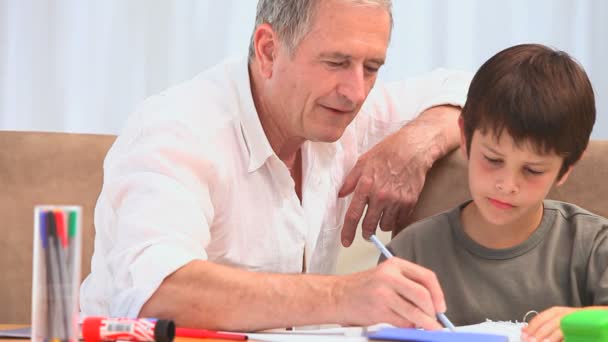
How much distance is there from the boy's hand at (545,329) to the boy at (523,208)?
0.86 ft

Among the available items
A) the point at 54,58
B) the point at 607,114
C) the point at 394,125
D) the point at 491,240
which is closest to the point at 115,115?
the point at 54,58

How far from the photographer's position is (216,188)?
156 centimetres

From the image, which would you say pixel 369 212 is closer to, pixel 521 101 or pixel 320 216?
pixel 320 216

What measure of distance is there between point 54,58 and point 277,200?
1693 mm

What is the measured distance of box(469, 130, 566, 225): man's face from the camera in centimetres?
146

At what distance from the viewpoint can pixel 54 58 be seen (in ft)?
10.2

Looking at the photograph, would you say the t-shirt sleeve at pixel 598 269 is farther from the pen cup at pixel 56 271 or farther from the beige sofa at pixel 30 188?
the beige sofa at pixel 30 188

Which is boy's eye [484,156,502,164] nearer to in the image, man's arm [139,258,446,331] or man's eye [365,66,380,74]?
man's eye [365,66,380,74]

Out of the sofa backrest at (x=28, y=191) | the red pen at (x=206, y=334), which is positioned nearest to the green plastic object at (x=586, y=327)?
the red pen at (x=206, y=334)

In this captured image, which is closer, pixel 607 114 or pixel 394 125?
pixel 394 125

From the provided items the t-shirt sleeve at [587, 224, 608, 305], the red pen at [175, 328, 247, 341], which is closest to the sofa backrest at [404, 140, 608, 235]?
the t-shirt sleeve at [587, 224, 608, 305]

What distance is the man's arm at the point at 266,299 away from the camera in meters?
1.17

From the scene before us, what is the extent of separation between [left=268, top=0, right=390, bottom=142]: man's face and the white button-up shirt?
3.5 inches

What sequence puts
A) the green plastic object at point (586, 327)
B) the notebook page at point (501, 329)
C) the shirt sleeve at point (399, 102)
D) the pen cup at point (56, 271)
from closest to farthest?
the pen cup at point (56, 271)
the green plastic object at point (586, 327)
the notebook page at point (501, 329)
the shirt sleeve at point (399, 102)
